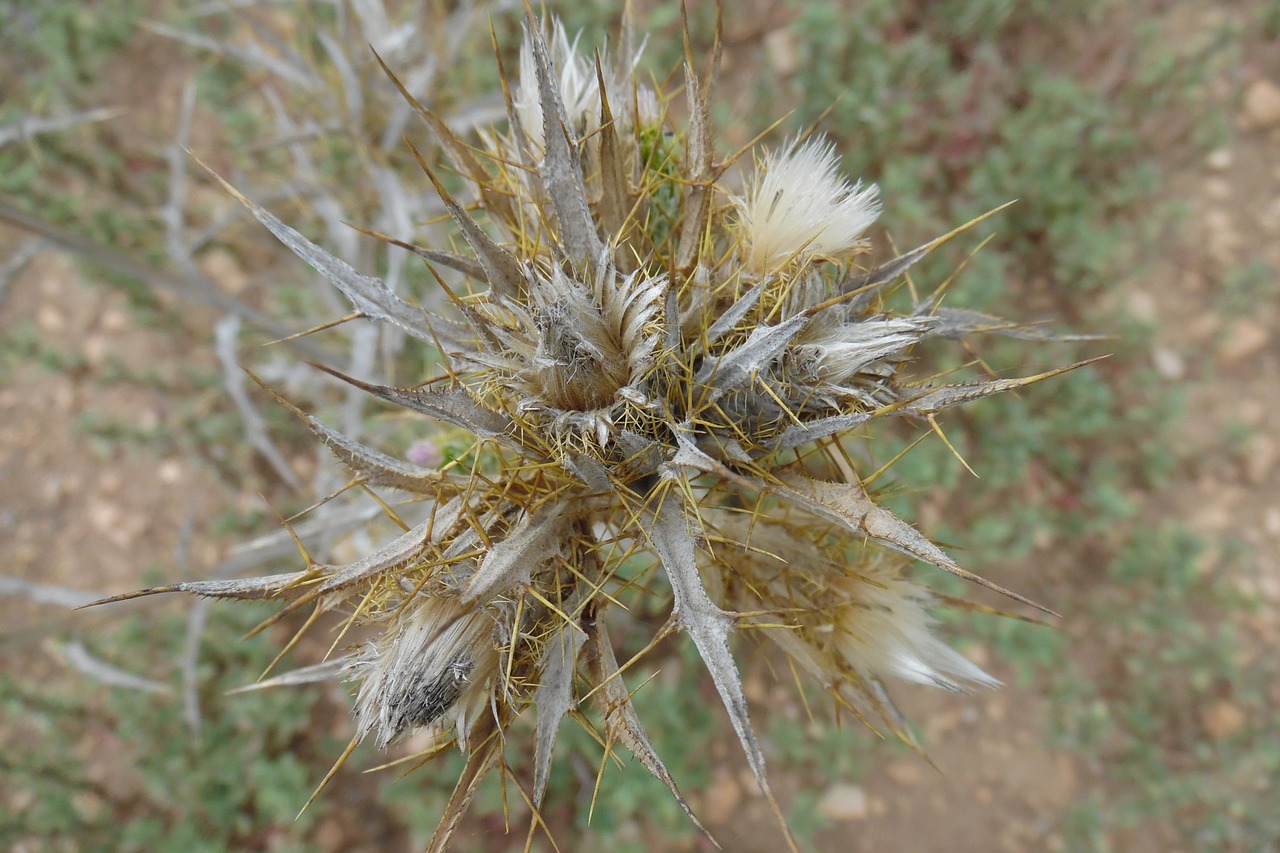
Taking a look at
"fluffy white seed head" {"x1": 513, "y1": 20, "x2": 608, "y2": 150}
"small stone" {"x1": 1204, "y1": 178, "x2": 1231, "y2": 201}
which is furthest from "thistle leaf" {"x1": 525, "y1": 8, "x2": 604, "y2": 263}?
"small stone" {"x1": 1204, "y1": 178, "x2": 1231, "y2": 201}

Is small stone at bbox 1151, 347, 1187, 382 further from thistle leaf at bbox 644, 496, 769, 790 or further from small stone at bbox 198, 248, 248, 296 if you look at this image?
small stone at bbox 198, 248, 248, 296

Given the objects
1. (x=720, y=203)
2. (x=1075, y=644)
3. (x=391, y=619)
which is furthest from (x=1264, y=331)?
(x=391, y=619)

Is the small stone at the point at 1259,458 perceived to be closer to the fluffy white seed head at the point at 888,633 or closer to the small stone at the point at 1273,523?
the small stone at the point at 1273,523

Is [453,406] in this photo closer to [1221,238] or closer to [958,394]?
[958,394]

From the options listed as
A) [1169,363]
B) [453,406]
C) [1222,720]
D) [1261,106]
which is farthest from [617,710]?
[1261,106]

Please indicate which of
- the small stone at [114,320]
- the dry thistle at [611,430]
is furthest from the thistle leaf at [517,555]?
the small stone at [114,320]
